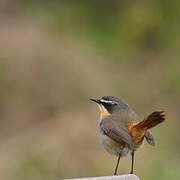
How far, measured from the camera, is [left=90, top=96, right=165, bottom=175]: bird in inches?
274

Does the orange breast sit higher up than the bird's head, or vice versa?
the bird's head

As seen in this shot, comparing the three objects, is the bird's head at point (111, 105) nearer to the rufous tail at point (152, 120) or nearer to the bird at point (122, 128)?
the bird at point (122, 128)

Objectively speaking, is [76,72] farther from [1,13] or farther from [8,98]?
[1,13]

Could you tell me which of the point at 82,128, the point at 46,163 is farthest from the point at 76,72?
the point at 46,163

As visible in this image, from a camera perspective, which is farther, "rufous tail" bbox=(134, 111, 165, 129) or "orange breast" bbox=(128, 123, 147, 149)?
"orange breast" bbox=(128, 123, 147, 149)

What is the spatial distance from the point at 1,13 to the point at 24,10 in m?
0.45

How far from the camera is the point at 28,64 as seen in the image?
13.1 metres

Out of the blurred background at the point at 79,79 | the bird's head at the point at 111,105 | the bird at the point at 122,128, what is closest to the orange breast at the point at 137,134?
the bird at the point at 122,128

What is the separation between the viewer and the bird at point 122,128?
22.8ft

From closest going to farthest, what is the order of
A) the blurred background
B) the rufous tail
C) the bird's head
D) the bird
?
1. the rufous tail
2. the bird
3. the bird's head
4. the blurred background

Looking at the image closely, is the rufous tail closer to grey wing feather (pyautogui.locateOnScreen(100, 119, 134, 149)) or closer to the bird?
the bird

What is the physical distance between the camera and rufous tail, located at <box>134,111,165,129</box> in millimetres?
6560

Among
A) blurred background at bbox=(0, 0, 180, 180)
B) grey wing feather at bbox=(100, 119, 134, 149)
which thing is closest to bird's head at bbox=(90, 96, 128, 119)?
grey wing feather at bbox=(100, 119, 134, 149)

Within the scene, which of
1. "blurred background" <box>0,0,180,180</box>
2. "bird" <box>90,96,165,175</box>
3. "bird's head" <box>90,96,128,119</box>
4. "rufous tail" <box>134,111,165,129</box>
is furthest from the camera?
"blurred background" <box>0,0,180,180</box>
